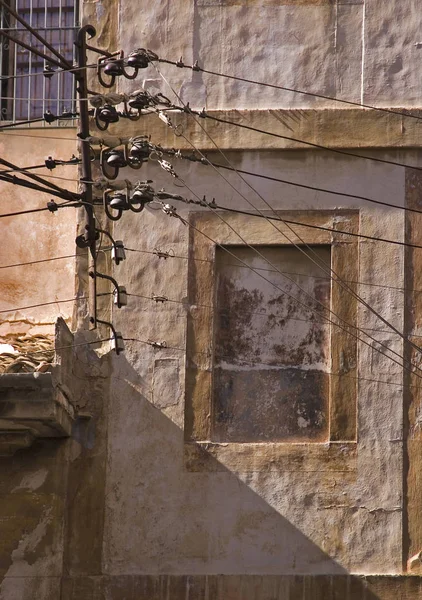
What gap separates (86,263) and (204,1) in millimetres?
2904

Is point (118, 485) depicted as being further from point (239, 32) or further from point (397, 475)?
point (239, 32)

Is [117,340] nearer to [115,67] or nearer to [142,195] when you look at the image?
[142,195]

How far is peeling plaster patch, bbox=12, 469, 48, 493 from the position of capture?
16.2m

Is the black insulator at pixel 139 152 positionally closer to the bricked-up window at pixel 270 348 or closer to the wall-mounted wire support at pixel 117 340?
the wall-mounted wire support at pixel 117 340

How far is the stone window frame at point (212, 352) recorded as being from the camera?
16219mm

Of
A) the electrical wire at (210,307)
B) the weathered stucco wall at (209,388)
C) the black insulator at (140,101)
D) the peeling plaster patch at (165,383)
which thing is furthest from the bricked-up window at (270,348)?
the black insulator at (140,101)

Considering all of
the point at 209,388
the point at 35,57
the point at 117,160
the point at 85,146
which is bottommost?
the point at 209,388

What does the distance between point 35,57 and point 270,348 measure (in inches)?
173

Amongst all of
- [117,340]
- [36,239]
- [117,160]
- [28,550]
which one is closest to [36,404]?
[117,340]

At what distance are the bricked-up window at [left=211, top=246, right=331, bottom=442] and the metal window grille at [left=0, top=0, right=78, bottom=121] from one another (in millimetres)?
3020

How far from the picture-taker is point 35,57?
18547 millimetres

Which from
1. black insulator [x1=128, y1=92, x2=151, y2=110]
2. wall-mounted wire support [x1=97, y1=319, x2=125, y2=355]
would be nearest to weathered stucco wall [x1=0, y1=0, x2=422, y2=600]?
wall-mounted wire support [x1=97, y1=319, x2=125, y2=355]

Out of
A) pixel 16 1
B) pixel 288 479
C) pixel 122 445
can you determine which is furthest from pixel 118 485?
pixel 16 1

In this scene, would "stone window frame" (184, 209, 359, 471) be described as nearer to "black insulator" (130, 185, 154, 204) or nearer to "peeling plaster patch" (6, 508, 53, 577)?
"peeling plaster patch" (6, 508, 53, 577)
